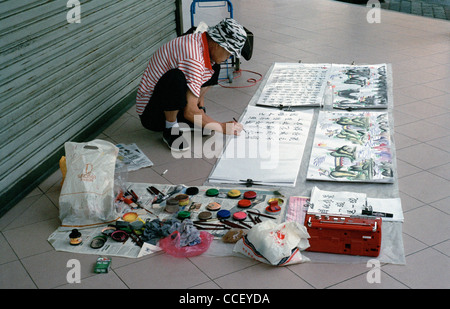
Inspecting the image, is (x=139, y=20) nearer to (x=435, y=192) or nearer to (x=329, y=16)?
(x=435, y=192)

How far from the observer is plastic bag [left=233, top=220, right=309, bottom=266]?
7.54 feet

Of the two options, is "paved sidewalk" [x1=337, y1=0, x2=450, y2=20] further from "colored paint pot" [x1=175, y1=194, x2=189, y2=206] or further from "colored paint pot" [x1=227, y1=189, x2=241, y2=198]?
"colored paint pot" [x1=175, y1=194, x2=189, y2=206]

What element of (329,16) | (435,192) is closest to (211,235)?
(435,192)

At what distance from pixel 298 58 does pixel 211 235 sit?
3030mm

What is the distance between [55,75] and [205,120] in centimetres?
95

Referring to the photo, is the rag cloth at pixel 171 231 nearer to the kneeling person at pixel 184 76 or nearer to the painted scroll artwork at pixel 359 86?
the kneeling person at pixel 184 76

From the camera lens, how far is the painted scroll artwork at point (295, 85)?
4004 mm

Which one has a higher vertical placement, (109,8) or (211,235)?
(109,8)

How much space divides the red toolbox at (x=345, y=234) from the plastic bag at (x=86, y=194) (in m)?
0.98

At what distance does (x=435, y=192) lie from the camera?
282 centimetres

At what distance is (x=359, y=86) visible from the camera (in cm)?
423

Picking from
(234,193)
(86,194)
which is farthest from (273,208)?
(86,194)

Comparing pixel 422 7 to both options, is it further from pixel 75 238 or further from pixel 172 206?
pixel 75 238
